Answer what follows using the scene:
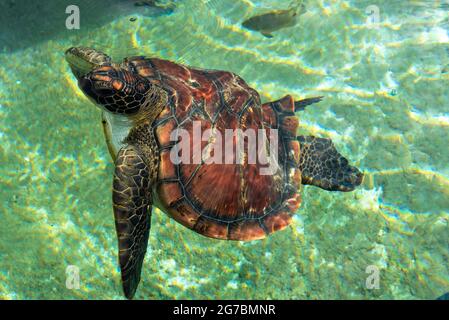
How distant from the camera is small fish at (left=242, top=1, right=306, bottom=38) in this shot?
4691 millimetres

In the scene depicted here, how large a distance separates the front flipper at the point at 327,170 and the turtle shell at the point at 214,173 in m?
0.38

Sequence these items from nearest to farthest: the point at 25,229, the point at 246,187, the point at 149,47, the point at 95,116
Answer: the point at 246,187
the point at 25,229
the point at 95,116
the point at 149,47

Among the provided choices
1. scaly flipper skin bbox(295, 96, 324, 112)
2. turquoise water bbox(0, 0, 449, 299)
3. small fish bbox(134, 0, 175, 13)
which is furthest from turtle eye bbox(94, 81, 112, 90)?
small fish bbox(134, 0, 175, 13)

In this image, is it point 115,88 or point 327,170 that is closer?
point 115,88

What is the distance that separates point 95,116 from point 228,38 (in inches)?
84.9

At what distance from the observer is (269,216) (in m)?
3.06

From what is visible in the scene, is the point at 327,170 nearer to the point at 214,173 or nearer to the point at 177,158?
the point at 214,173

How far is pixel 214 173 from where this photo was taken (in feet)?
9.23

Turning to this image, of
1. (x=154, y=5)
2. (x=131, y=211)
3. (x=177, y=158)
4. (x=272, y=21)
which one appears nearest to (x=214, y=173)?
(x=177, y=158)

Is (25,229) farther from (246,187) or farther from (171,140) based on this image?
(246,187)

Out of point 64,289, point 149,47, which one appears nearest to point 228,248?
point 64,289

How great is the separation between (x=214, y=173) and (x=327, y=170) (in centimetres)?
131

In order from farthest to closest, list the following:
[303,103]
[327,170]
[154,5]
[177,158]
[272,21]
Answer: [154,5], [272,21], [303,103], [327,170], [177,158]

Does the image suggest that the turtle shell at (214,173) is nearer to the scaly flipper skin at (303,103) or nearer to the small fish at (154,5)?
the scaly flipper skin at (303,103)
